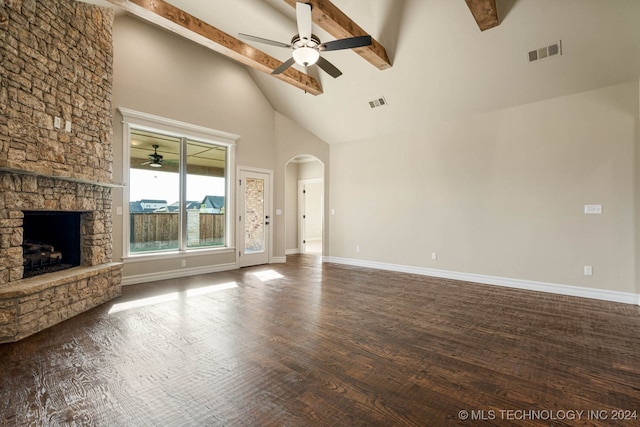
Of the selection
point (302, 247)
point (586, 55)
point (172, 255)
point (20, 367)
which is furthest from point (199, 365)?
point (302, 247)

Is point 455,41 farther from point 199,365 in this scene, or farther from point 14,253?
point 14,253

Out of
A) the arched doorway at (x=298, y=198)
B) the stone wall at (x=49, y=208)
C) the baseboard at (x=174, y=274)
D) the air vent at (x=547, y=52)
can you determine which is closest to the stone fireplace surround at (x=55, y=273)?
the stone wall at (x=49, y=208)

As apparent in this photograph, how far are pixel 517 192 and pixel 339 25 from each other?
12.8 feet

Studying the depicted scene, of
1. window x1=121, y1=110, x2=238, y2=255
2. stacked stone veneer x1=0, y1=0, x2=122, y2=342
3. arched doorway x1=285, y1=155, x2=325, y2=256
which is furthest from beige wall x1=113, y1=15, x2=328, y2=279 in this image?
arched doorway x1=285, y1=155, x2=325, y2=256

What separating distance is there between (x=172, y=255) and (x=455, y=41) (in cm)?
590

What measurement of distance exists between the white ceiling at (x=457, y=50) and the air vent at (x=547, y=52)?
65 mm

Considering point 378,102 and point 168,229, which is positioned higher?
point 378,102

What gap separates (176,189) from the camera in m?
5.69

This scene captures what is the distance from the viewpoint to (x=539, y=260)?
4.79 meters

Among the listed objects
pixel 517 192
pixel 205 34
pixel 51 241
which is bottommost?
pixel 51 241

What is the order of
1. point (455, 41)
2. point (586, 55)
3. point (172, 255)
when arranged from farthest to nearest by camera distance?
point (172, 255) < point (455, 41) < point (586, 55)

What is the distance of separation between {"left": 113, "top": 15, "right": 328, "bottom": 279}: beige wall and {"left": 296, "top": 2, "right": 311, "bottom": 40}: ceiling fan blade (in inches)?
131

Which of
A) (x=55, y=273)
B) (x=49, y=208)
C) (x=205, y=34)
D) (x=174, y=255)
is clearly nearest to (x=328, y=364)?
(x=55, y=273)

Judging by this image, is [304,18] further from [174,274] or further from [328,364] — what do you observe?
[174,274]
